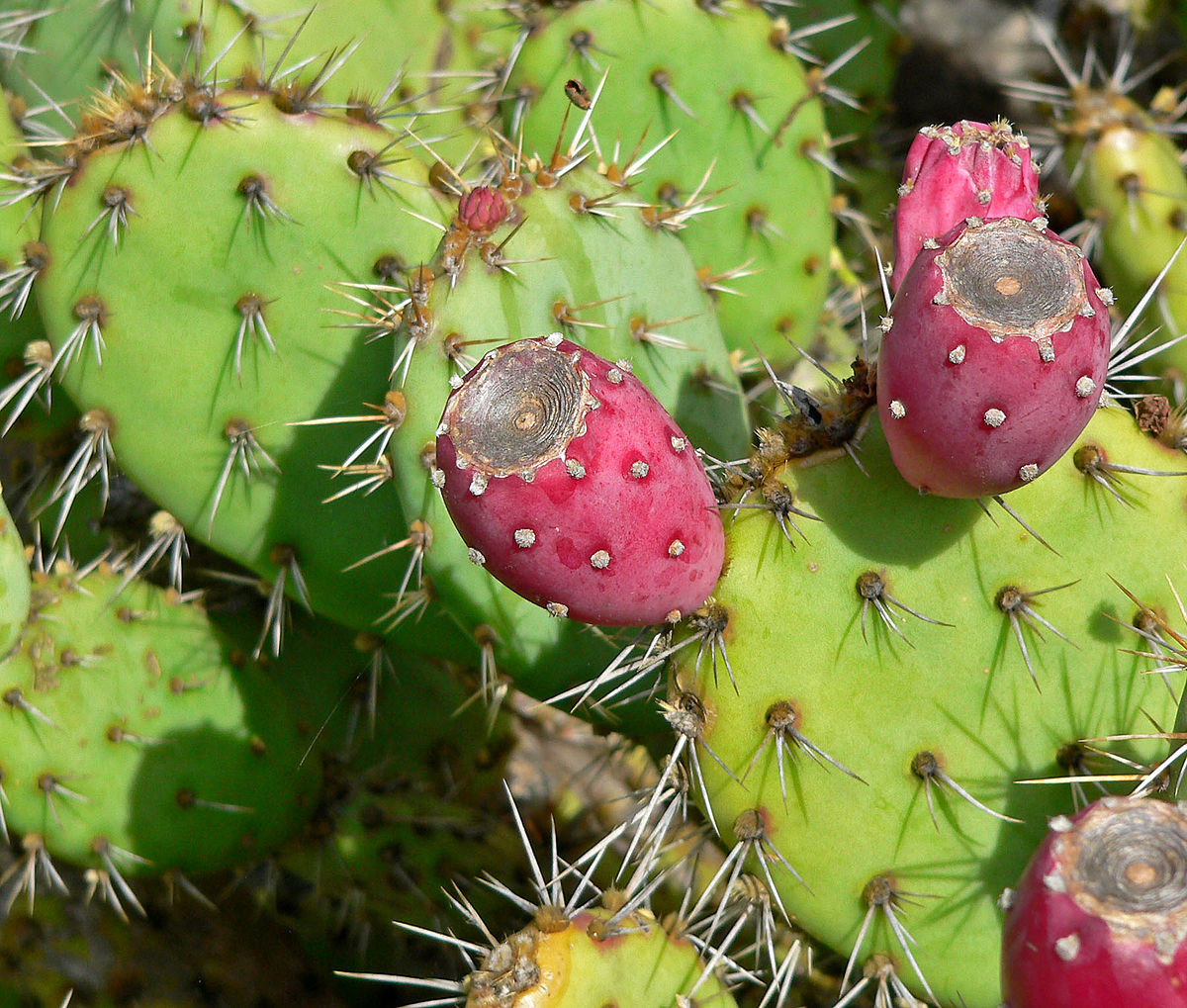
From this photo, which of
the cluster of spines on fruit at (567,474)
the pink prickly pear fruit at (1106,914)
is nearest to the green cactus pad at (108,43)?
the cluster of spines on fruit at (567,474)

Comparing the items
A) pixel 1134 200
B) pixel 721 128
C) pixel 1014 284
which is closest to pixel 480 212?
pixel 1014 284

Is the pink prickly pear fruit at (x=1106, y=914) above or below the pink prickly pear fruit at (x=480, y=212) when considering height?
below

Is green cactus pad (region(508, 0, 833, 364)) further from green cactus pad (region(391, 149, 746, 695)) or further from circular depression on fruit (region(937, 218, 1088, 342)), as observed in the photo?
circular depression on fruit (region(937, 218, 1088, 342))

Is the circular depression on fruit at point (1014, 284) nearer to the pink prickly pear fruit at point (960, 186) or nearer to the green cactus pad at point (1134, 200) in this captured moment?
the pink prickly pear fruit at point (960, 186)

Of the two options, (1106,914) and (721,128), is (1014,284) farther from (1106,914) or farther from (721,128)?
(721,128)

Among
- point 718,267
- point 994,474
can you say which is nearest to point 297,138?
point 718,267

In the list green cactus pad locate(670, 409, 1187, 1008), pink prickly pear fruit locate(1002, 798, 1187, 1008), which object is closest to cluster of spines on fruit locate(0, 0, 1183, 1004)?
green cactus pad locate(670, 409, 1187, 1008)
